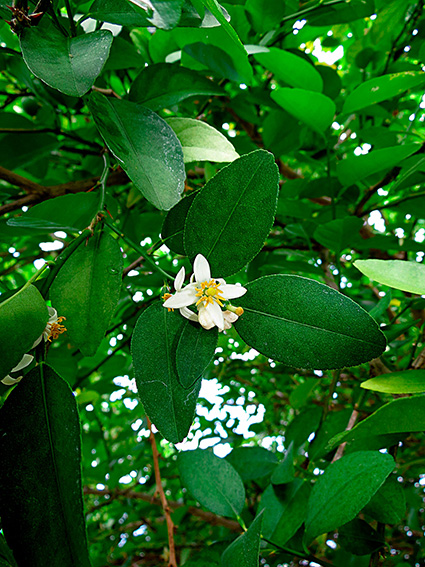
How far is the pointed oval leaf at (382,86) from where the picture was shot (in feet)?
2.18

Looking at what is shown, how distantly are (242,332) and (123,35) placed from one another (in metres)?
0.67

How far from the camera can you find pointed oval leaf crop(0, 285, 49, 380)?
12.5 inches

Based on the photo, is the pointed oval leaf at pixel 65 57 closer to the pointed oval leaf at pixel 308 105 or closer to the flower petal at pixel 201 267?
the flower petal at pixel 201 267

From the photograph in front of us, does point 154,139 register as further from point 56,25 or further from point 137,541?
point 137,541

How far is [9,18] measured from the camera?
0.41 metres

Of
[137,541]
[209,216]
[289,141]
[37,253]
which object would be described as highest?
[209,216]

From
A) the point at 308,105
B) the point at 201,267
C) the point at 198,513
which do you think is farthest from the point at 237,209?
the point at 198,513

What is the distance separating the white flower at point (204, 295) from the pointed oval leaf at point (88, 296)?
6 cm

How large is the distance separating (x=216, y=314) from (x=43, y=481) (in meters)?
0.17

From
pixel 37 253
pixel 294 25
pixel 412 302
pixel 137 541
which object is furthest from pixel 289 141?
pixel 137 541

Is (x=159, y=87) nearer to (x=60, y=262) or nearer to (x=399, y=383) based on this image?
(x=60, y=262)

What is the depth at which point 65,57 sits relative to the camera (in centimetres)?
36

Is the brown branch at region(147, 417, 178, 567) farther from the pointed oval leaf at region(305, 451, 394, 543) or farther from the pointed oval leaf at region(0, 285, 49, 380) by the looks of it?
the pointed oval leaf at region(0, 285, 49, 380)

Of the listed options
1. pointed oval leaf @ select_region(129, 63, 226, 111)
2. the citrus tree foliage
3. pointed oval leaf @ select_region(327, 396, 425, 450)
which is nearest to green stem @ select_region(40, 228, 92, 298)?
the citrus tree foliage
